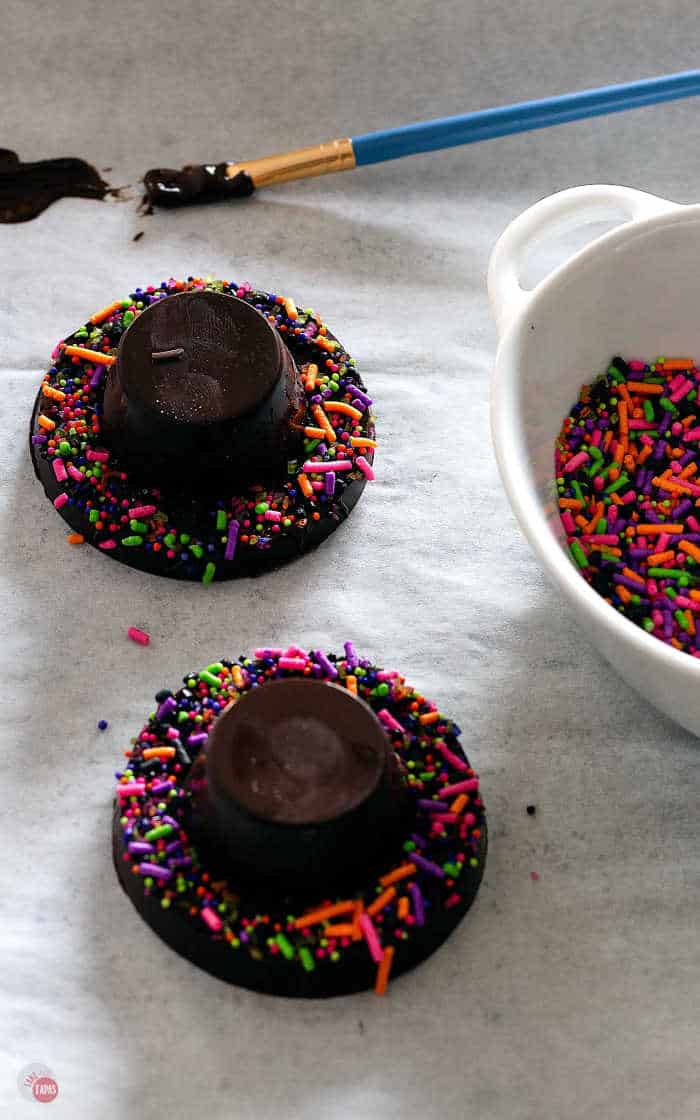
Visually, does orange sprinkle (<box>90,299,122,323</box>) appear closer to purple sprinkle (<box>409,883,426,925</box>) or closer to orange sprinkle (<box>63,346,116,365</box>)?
orange sprinkle (<box>63,346,116,365</box>)

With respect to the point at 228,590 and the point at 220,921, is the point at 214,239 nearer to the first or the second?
the point at 228,590

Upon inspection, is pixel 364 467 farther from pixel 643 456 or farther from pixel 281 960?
pixel 281 960

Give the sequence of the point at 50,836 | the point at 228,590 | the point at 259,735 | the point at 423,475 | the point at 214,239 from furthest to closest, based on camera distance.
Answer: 1. the point at 214,239
2. the point at 423,475
3. the point at 228,590
4. the point at 50,836
5. the point at 259,735

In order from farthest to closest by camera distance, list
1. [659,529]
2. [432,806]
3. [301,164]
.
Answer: [301,164]
[659,529]
[432,806]

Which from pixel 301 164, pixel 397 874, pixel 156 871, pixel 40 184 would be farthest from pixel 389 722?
pixel 40 184

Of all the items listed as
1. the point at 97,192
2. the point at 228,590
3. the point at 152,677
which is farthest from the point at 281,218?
the point at 152,677
